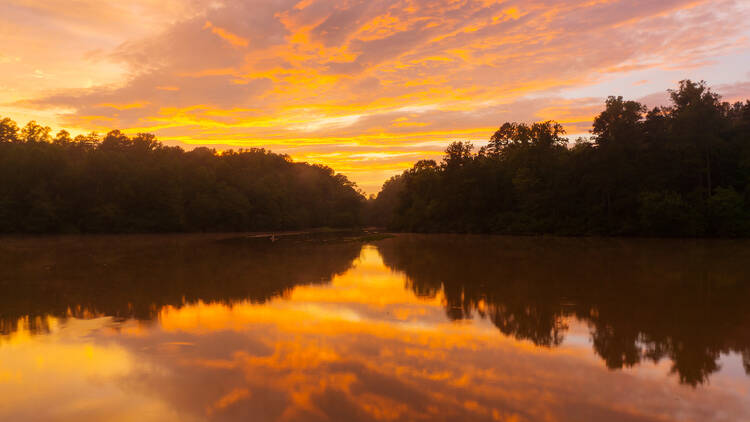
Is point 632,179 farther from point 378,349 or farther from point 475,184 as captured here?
point 378,349

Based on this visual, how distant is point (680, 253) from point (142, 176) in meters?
72.2

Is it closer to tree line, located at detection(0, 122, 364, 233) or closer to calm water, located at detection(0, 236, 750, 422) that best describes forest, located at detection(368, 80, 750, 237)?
calm water, located at detection(0, 236, 750, 422)

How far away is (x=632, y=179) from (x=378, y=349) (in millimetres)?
50925

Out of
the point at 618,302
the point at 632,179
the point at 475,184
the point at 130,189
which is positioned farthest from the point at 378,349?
the point at 130,189

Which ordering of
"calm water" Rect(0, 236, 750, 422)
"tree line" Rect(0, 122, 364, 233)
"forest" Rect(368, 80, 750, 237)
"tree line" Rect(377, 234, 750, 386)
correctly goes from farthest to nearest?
"tree line" Rect(0, 122, 364, 233) → "forest" Rect(368, 80, 750, 237) → "tree line" Rect(377, 234, 750, 386) → "calm water" Rect(0, 236, 750, 422)

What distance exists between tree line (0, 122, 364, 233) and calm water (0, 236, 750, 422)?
181ft

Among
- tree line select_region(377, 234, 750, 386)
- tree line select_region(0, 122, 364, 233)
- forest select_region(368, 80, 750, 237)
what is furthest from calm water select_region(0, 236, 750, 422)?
tree line select_region(0, 122, 364, 233)

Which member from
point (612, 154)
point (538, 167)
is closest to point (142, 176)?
point (538, 167)

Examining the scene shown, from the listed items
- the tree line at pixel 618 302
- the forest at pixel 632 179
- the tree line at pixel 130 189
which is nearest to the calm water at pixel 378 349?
the tree line at pixel 618 302

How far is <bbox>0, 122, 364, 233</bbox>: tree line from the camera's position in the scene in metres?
65.4

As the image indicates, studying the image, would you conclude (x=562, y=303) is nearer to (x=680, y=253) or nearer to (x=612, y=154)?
(x=680, y=253)

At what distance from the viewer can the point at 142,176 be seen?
75625 mm

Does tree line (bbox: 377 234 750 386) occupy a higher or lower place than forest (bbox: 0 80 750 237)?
lower

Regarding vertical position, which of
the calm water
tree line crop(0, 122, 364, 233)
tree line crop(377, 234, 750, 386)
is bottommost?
tree line crop(377, 234, 750, 386)
